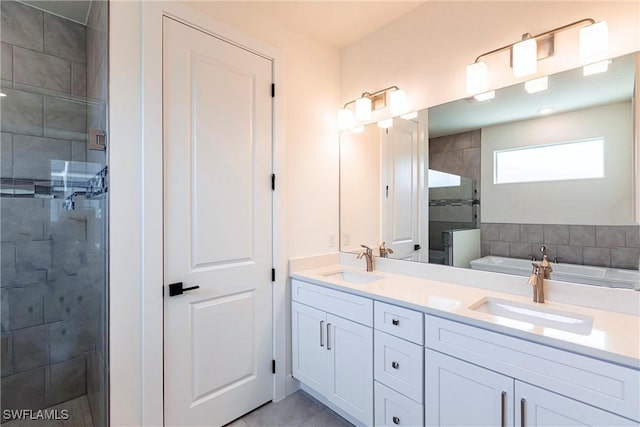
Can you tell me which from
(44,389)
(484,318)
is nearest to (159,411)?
(44,389)

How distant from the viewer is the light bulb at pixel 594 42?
4.30 feet

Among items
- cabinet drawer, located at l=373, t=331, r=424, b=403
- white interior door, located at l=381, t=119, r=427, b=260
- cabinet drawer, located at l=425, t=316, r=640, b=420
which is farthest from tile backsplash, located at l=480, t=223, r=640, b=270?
cabinet drawer, located at l=373, t=331, r=424, b=403

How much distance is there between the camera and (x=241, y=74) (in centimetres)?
191

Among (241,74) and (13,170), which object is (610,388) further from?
(13,170)

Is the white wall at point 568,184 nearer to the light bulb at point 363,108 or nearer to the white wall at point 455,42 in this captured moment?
the white wall at point 455,42

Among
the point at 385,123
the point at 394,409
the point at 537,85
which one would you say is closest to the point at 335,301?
the point at 394,409

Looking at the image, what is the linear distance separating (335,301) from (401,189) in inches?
37.9

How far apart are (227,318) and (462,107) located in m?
1.96

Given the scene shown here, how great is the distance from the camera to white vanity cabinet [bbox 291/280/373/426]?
1671 millimetres

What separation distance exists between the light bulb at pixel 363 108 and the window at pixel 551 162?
37.7 inches

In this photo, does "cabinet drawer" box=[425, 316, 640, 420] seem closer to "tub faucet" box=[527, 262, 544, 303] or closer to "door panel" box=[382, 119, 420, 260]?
"tub faucet" box=[527, 262, 544, 303]

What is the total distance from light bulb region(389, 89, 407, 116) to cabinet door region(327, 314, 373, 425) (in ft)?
4.87

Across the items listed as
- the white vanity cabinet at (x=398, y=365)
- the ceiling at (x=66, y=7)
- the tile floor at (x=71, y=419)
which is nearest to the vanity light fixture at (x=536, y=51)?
the white vanity cabinet at (x=398, y=365)

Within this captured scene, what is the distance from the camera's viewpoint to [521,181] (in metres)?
1.63
